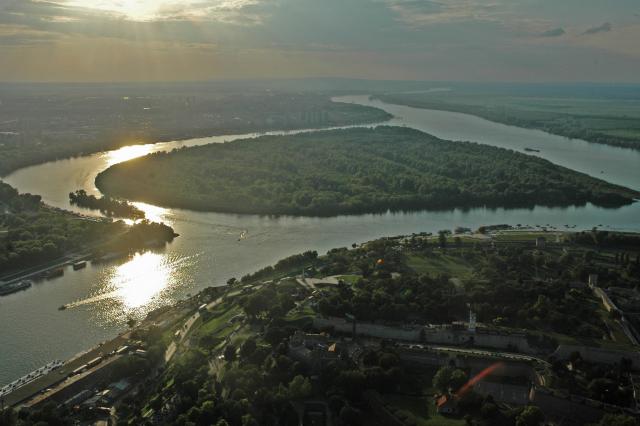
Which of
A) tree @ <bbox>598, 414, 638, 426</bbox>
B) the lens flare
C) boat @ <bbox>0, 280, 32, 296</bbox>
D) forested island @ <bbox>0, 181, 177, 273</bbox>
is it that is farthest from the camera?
forested island @ <bbox>0, 181, 177, 273</bbox>

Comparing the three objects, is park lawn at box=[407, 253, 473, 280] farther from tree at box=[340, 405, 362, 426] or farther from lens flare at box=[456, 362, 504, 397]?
tree at box=[340, 405, 362, 426]

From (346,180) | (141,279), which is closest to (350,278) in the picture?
(141,279)

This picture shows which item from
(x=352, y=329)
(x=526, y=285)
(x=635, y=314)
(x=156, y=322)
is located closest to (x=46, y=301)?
(x=156, y=322)

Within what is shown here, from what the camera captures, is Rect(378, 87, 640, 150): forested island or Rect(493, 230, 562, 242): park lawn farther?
Rect(378, 87, 640, 150): forested island

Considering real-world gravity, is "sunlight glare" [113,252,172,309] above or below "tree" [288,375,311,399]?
below

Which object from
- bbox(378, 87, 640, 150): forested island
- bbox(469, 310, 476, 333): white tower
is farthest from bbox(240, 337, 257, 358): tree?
bbox(378, 87, 640, 150): forested island

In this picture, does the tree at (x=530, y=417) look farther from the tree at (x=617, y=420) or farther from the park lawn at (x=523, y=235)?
the park lawn at (x=523, y=235)

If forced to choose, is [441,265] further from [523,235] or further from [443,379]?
[443,379]
